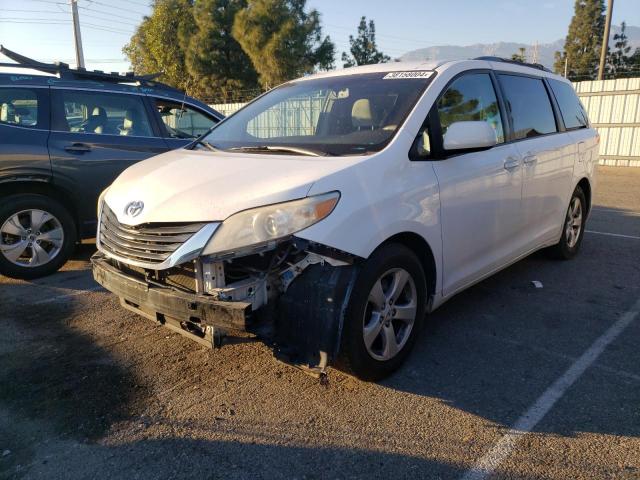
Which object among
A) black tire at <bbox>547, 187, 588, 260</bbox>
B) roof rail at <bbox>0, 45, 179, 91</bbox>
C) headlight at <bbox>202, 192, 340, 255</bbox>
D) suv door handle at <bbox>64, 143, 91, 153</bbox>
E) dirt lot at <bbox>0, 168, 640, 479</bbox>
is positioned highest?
roof rail at <bbox>0, 45, 179, 91</bbox>

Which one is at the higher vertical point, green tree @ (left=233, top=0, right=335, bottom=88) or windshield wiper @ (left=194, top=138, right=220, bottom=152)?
green tree @ (left=233, top=0, right=335, bottom=88)

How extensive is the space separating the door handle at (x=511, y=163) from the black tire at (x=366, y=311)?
132cm

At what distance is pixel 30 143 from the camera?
504 cm

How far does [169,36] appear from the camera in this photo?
4238 centimetres

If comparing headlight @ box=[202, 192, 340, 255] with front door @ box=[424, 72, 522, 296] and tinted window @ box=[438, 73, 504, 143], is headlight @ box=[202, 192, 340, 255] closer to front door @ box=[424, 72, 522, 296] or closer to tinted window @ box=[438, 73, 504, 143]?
front door @ box=[424, 72, 522, 296]

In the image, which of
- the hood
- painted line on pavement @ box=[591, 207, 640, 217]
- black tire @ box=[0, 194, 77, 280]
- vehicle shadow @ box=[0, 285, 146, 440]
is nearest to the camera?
the hood

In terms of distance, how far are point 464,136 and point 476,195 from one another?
0.50 m

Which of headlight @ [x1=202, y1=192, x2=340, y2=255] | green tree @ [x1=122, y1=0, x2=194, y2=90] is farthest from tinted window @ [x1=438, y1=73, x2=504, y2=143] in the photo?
green tree @ [x1=122, y1=0, x2=194, y2=90]

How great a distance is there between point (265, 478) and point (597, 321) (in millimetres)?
2962

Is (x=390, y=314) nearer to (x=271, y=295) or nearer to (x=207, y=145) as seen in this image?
(x=271, y=295)

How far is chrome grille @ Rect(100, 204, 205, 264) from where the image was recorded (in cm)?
271

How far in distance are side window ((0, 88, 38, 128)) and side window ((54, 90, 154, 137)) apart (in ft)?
0.69

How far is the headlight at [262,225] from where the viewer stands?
8.48 ft

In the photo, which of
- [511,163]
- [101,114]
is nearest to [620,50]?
[511,163]
